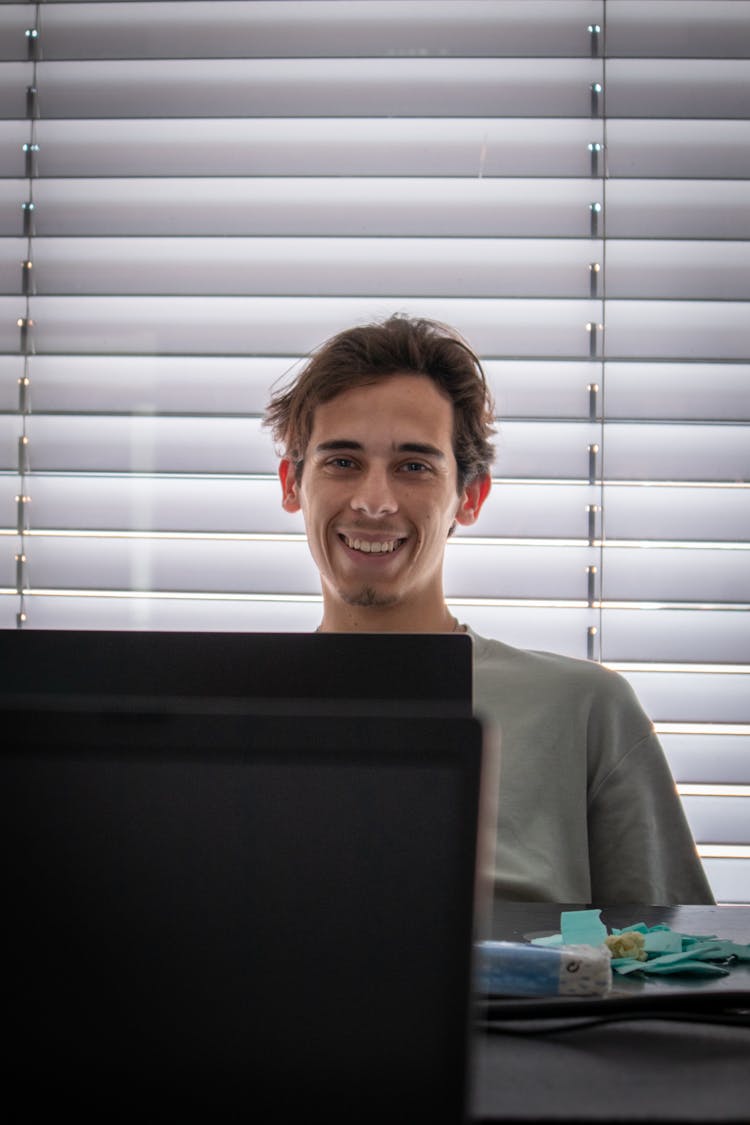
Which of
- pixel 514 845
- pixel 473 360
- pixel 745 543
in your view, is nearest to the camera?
pixel 514 845

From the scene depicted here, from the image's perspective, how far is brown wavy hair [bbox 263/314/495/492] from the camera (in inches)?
76.9

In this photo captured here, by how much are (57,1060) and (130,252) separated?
189cm

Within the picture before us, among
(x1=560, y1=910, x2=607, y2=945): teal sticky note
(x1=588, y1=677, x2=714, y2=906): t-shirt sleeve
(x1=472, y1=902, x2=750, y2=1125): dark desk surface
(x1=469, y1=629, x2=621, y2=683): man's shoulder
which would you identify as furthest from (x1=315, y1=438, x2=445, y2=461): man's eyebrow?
(x1=472, y1=902, x2=750, y2=1125): dark desk surface

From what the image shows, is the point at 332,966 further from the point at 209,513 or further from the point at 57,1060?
the point at 209,513

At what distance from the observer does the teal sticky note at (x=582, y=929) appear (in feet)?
3.43

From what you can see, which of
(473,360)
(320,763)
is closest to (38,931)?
(320,763)

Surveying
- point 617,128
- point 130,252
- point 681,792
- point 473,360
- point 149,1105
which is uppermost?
point 617,128

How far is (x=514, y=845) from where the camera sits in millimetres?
1580

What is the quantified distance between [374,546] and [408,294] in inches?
21.9

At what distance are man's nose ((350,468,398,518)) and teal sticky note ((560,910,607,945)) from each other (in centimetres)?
89

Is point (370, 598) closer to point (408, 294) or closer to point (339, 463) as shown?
point (339, 463)

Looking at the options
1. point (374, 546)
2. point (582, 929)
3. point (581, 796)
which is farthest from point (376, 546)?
point (582, 929)

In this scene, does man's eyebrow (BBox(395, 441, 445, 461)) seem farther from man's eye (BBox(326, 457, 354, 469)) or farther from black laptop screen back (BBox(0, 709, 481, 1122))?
black laptop screen back (BBox(0, 709, 481, 1122))

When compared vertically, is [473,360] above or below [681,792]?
above
